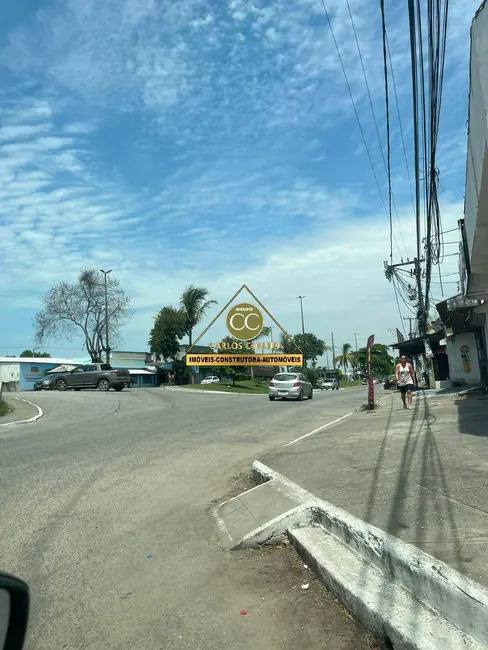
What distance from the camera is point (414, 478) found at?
6449 millimetres

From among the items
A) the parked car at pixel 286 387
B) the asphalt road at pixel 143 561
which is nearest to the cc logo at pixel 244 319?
the parked car at pixel 286 387

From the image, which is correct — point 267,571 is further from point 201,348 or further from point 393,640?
point 201,348

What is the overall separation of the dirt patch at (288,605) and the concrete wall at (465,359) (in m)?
22.4

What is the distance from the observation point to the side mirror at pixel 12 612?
166 cm

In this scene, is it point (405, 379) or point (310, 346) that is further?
point (310, 346)

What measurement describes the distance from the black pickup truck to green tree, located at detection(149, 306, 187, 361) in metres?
23.1

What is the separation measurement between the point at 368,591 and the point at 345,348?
376ft

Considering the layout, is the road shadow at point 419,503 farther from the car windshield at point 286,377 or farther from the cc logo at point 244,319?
the cc logo at point 244,319

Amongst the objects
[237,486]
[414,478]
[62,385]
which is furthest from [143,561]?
[62,385]

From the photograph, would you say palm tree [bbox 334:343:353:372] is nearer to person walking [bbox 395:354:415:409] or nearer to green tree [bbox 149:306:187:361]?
green tree [bbox 149:306:187:361]

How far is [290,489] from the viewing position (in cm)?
638

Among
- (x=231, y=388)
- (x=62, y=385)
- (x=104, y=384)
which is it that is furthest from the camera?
(x=231, y=388)

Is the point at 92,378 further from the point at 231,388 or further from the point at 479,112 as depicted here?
the point at 479,112

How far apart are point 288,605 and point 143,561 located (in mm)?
1587
